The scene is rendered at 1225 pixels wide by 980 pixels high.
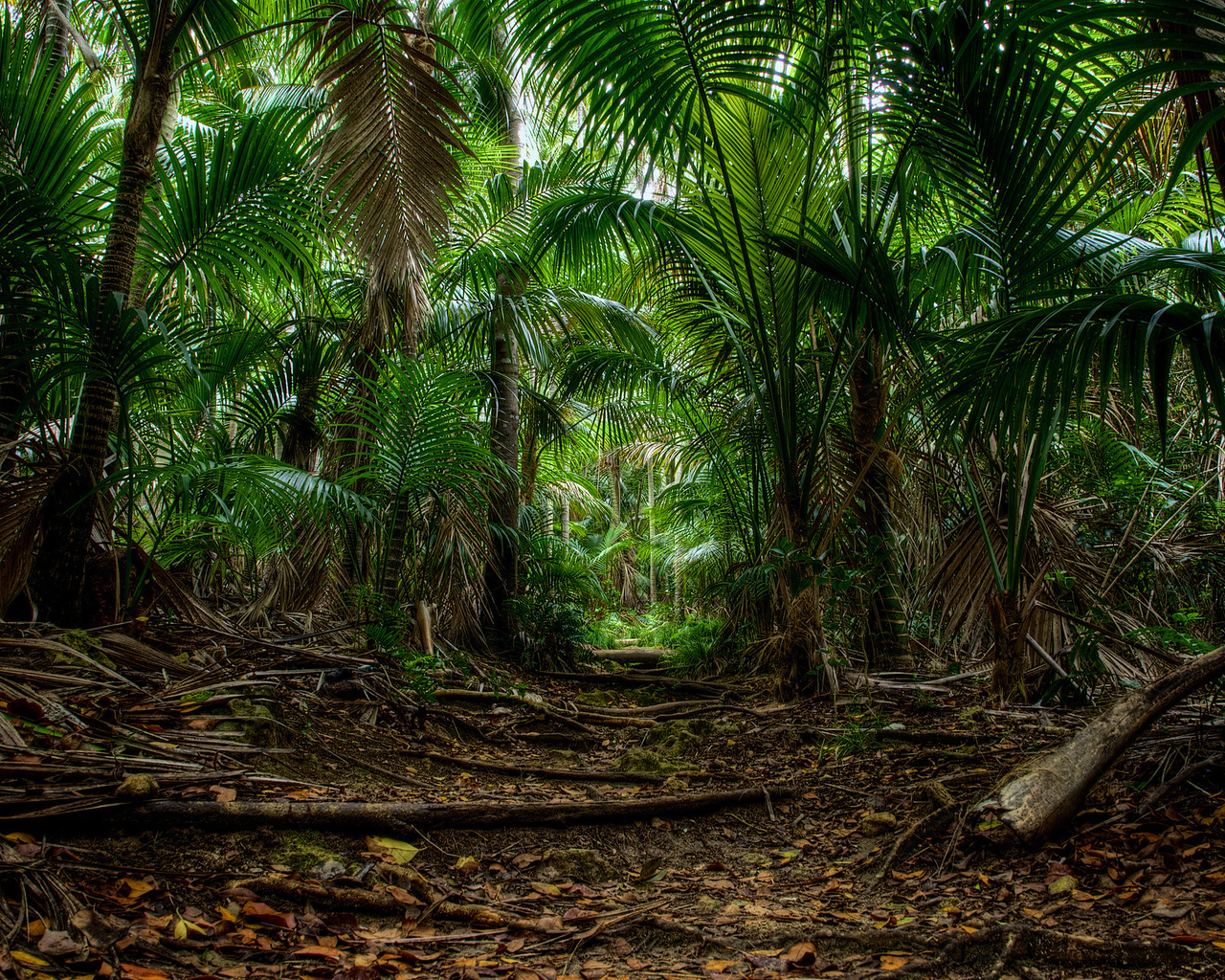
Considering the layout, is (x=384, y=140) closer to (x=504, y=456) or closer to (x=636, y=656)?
(x=504, y=456)

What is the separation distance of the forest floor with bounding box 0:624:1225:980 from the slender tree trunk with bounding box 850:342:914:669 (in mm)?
977

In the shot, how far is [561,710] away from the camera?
12.8 feet

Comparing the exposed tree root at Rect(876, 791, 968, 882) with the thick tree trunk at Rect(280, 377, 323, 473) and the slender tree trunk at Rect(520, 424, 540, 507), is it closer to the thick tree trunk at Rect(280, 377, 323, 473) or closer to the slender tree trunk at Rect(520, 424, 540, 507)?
the thick tree trunk at Rect(280, 377, 323, 473)

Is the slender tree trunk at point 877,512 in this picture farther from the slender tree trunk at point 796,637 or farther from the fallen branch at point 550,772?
the fallen branch at point 550,772

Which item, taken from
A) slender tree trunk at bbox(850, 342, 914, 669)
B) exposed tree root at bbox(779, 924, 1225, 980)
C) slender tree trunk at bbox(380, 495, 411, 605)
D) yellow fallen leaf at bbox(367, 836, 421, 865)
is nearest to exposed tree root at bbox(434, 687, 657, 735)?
slender tree trunk at bbox(380, 495, 411, 605)

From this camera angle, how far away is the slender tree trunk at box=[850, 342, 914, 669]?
358cm

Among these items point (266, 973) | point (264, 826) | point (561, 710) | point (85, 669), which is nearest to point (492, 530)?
point (561, 710)

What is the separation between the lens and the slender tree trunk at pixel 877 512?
3584 mm

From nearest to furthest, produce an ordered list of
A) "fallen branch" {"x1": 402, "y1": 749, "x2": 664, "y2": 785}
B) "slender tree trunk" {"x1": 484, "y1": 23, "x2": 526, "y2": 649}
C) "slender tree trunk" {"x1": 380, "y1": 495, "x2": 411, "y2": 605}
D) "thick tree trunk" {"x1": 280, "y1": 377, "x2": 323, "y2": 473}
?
"fallen branch" {"x1": 402, "y1": 749, "x2": 664, "y2": 785}
"slender tree trunk" {"x1": 380, "y1": 495, "x2": 411, "y2": 605}
"thick tree trunk" {"x1": 280, "y1": 377, "x2": 323, "y2": 473}
"slender tree trunk" {"x1": 484, "y1": 23, "x2": 526, "y2": 649}

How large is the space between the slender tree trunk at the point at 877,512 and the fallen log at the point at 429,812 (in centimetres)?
165

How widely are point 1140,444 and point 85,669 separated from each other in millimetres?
5528

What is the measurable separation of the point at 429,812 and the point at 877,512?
9.04 feet

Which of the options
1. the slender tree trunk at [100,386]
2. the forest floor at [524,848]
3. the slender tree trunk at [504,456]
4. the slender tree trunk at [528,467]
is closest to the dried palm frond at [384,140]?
the slender tree trunk at [100,386]

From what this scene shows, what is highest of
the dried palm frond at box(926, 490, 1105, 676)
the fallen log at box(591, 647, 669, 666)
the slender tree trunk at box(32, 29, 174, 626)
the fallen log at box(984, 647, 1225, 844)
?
the slender tree trunk at box(32, 29, 174, 626)
